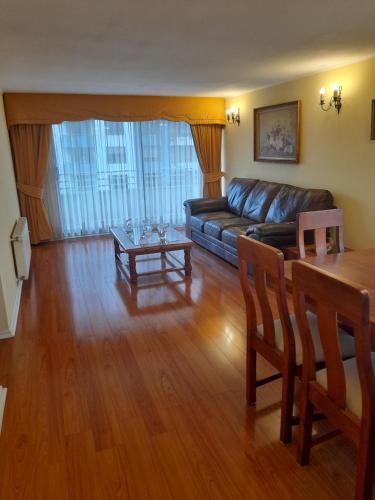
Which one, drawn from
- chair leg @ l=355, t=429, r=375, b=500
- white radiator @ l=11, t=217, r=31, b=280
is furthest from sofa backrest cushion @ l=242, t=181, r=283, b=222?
chair leg @ l=355, t=429, r=375, b=500

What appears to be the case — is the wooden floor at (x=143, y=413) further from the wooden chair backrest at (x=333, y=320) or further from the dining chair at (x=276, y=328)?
the wooden chair backrest at (x=333, y=320)

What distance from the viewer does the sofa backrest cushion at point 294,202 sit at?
4.13m

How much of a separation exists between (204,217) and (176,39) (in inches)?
110

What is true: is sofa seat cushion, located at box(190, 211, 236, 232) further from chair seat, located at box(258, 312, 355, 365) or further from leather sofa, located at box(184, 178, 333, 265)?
chair seat, located at box(258, 312, 355, 365)

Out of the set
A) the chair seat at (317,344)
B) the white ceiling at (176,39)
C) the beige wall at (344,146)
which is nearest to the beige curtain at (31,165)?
the white ceiling at (176,39)

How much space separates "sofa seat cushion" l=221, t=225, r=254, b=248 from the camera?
440 centimetres

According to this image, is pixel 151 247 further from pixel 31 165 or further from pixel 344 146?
pixel 31 165

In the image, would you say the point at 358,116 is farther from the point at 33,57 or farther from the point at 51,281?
the point at 51,281

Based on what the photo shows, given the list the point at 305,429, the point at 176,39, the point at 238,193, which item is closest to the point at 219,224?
the point at 238,193

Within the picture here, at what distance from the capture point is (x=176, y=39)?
2816 millimetres

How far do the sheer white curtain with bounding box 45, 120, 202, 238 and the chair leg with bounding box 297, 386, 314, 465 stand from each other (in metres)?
5.20

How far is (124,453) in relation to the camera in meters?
1.82

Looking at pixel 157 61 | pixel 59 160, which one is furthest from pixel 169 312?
pixel 59 160

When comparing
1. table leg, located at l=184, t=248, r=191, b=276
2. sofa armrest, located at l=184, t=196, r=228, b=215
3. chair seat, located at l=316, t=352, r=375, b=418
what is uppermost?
sofa armrest, located at l=184, t=196, r=228, b=215
